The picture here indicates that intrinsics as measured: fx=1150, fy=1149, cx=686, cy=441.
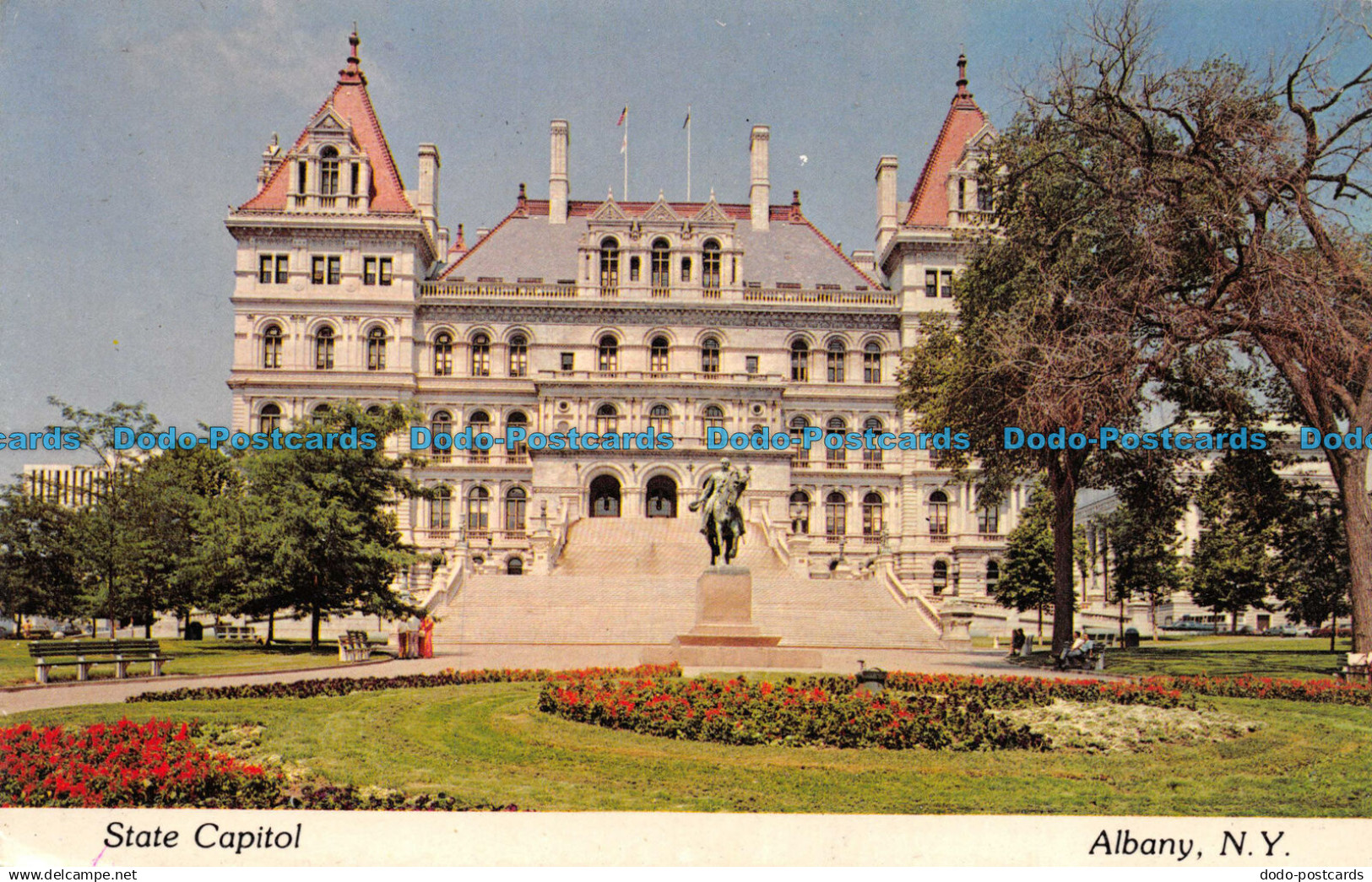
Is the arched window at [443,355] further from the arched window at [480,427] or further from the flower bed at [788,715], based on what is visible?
the flower bed at [788,715]

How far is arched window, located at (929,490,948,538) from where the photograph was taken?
5616 centimetres

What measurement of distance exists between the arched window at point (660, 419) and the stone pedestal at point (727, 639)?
31.0 m

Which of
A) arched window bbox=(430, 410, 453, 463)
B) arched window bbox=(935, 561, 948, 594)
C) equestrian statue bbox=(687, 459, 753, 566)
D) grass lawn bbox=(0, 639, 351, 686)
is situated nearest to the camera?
grass lawn bbox=(0, 639, 351, 686)

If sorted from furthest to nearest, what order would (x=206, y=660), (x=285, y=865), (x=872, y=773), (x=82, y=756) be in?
(x=206, y=660) → (x=872, y=773) → (x=82, y=756) → (x=285, y=865)

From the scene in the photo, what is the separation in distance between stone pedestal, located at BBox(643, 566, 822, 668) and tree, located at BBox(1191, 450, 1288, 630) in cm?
1250

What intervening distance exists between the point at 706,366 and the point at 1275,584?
2701 centimetres

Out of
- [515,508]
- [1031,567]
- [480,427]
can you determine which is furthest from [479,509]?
[1031,567]

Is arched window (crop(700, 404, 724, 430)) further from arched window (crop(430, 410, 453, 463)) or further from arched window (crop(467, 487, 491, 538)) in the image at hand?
arched window (crop(430, 410, 453, 463))

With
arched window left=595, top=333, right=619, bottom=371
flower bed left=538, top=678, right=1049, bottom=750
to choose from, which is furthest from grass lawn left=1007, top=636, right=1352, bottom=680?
arched window left=595, top=333, right=619, bottom=371

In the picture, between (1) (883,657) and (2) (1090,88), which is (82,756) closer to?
(2) (1090,88)

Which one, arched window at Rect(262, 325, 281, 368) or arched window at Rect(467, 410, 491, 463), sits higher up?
arched window at Rect(262, 325, 281, 368)

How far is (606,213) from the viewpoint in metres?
56.6

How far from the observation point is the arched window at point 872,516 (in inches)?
2227

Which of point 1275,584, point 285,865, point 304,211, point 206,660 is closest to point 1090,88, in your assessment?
point 285,865
